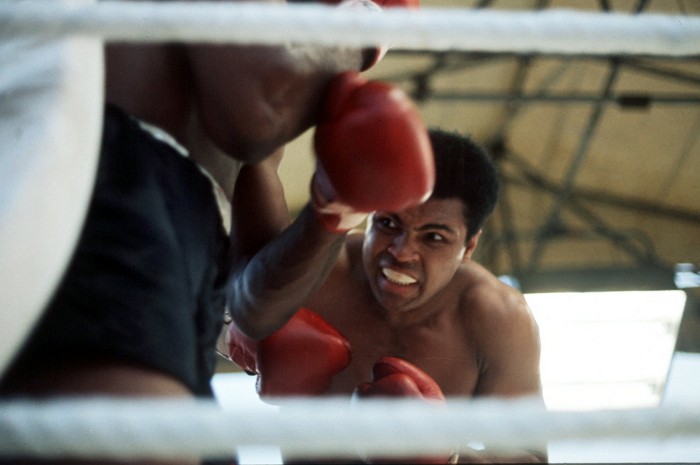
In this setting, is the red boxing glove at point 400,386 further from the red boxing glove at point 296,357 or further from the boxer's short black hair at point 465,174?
the boxer's short black hair at point 465,174

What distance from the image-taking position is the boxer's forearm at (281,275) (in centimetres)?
108

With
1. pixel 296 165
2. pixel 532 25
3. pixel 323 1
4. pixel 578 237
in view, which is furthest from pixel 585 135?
pixel 532 25

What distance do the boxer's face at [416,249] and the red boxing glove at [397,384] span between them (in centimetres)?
30

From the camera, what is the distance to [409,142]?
90 cm

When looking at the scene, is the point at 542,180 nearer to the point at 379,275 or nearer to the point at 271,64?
the point at 379,275

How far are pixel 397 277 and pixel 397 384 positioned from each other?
404 millimetres

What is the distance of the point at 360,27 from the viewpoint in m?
0.57

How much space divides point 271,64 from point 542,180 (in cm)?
360

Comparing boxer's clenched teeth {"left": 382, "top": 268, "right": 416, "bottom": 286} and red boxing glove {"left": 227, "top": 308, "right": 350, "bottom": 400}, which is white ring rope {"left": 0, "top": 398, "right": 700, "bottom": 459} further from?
boxer's clenched teeth {"left": 382, "top": 268, "right": 416, "bottom": 286}

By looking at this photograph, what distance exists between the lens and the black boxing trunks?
0.65 m

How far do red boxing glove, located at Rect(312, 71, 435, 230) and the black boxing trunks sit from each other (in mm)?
161

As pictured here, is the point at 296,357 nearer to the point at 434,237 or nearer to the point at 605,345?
the point at 434,237

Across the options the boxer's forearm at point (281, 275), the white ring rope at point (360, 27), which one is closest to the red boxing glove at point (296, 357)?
the boxer's forearm at point (281, 275)

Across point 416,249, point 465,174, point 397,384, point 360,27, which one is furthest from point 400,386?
point 360,27
